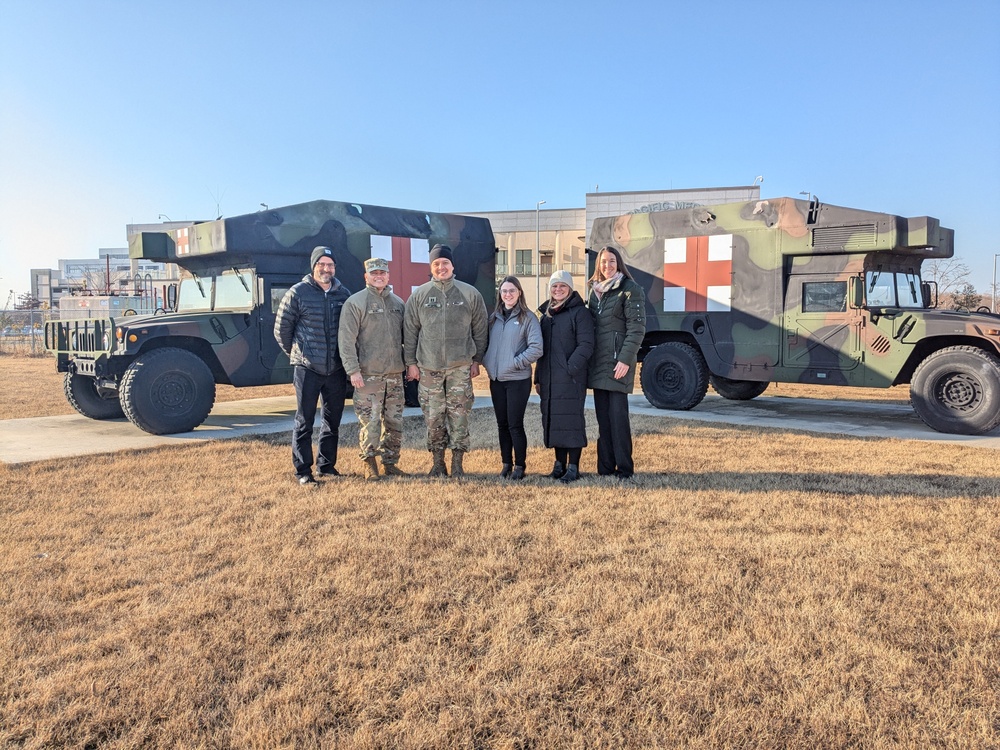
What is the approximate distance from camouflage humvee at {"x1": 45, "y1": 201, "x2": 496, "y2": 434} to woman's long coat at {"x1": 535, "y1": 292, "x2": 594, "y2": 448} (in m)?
3.80

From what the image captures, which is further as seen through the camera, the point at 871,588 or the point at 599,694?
the point at 871,588

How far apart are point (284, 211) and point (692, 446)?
514 cm

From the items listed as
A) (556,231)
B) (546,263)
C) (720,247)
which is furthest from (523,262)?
(720,247)

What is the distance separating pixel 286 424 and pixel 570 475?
4045 millimetres

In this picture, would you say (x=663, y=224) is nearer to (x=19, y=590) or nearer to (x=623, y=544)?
(x=623, y=544)

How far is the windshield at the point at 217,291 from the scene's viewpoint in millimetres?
7738

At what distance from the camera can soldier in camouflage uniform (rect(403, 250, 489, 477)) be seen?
5.01 meters

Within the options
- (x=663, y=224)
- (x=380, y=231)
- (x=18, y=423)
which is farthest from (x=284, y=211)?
(x=663, y=224)

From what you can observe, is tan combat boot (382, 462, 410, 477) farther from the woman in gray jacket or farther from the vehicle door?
the vehicle door

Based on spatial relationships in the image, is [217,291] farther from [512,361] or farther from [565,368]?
[565,368]

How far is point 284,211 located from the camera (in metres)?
7.86

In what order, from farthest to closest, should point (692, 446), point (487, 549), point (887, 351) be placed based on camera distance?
point (887, 351) → point (692, 446) → point (487, 549)

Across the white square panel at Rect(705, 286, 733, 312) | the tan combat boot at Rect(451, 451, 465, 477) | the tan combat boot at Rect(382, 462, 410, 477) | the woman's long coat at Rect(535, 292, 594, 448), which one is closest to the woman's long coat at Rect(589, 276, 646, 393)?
the woman's long coat at Rect(535, 292, 594, 448)

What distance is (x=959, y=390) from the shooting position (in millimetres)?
7078
